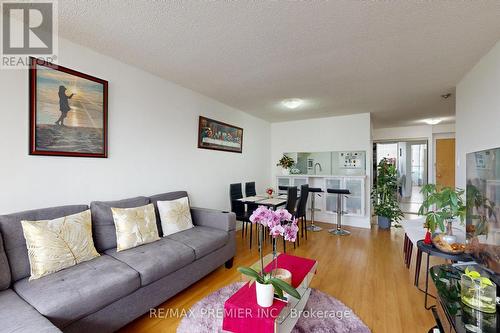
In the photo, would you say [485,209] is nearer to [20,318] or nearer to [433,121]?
[20,318]

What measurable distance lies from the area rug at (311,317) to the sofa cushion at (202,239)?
1.44ft

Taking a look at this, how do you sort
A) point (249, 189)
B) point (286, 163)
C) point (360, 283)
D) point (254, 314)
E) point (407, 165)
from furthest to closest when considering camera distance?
1. point (407, 165)
2. point (286, 163)
3. point (249, 189)
4. point (360, 283)
5. point (254, 314)

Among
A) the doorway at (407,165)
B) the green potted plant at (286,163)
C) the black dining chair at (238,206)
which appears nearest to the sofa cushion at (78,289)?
the black dining chair at (238,206)

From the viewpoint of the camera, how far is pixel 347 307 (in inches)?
79.4

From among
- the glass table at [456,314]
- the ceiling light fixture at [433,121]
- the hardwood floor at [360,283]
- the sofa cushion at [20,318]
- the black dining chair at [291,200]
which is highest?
the ceiling light fixture at [433,121]

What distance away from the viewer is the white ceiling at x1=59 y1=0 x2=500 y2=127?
172 cm

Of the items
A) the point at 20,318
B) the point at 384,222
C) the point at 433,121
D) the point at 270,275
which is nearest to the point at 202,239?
the point at 270,275

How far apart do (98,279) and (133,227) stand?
2.17ft

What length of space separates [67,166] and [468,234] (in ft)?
11.9

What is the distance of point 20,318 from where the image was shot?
123cm

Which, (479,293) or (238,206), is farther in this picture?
(238,206)

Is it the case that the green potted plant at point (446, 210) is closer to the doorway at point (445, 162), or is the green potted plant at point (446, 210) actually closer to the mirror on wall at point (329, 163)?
the mirror on wall at point (329, 163)

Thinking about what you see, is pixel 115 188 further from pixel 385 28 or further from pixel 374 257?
pixel 374 257

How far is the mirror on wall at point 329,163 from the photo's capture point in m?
5.00
